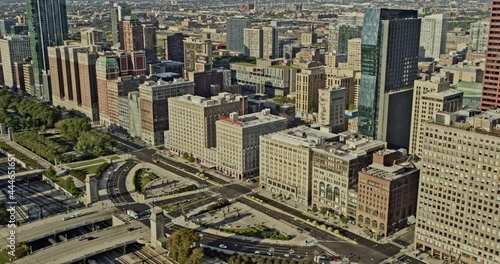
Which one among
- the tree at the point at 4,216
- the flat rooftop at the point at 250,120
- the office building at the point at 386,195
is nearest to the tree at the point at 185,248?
the office building at the point at 386,195

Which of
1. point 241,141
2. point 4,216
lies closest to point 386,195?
point 241,141

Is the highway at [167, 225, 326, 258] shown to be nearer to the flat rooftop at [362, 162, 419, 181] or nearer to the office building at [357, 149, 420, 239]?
the office building at [357, 149, 420, 239]

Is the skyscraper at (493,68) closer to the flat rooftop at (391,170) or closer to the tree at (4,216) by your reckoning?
the flat rooftop at (391,170)

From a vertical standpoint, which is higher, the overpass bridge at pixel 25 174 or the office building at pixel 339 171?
the office building at pixel 339 171

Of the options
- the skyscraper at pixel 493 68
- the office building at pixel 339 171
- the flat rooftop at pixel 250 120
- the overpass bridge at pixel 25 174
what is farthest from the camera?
the overpass bridge at pixel 25 174

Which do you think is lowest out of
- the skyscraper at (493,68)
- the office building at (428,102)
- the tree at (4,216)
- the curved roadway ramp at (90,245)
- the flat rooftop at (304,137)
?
the curved roadway ramp at (90,245)

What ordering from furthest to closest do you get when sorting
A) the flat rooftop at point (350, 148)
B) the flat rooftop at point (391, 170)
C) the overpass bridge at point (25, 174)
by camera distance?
the overpass bridge at point (25, 174) → the flat rooftop at point (350, 148) → the flat rooftop at point (391, 170)

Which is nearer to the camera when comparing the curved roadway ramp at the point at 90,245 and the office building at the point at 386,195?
the curved roadway ramp at the point at 90,245

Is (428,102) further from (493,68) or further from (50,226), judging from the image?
(50,226)
